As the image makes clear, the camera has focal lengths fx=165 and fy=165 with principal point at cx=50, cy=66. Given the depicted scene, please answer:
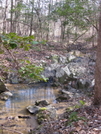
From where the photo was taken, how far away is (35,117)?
746 cm

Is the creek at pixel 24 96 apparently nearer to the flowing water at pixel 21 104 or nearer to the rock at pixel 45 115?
the flowing water at pixel 21 104

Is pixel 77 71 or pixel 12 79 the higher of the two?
pixel 77 71

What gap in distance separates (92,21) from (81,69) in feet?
16.7

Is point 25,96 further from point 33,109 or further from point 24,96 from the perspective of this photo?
point 33,109

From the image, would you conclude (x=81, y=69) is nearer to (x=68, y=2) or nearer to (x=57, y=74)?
(x=57, y=74)

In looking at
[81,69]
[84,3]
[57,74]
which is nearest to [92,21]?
[84,3]

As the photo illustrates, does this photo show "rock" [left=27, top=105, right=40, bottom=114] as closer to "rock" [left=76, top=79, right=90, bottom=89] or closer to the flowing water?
Answer: the flowing water

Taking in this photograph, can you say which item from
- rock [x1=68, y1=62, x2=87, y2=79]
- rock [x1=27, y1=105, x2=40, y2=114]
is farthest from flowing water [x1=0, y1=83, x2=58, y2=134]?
rock [x1=68, y1=62, x2=87, y2=79]

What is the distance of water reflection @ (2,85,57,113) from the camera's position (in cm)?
857

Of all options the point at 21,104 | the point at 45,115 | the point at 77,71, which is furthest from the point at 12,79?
the point at 45,115

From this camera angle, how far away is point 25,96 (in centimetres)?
1008

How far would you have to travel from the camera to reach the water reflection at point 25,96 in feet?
28.1

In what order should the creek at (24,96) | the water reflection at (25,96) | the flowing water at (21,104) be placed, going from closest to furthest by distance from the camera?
the flowing water at (21,104) < the creek at (24,96) < the water reflection at (25,96)

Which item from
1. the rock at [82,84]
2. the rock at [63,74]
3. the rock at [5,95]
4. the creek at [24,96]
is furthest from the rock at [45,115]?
the rock at [63,74]
